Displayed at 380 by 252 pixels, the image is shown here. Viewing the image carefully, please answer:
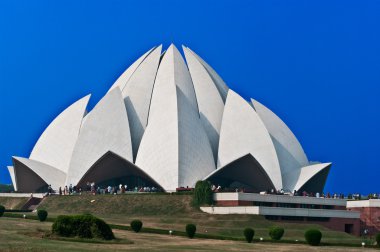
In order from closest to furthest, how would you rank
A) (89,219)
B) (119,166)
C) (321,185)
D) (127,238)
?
(89,219), (127,238), (119,166), (321,185)

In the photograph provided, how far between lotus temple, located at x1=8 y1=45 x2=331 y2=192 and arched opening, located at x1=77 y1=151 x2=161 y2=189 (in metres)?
0.11

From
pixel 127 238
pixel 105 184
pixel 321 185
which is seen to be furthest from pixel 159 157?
pixel 127 238

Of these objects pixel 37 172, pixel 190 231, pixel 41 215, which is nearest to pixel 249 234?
pixel 190 231

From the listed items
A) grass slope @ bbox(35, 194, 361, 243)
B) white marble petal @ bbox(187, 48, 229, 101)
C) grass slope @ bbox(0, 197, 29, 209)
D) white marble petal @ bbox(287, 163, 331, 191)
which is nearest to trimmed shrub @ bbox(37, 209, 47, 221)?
grass slope @ bbox(35, 194, 361, 243)

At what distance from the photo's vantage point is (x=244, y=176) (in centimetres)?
6103

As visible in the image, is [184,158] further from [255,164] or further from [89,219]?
[89,219]

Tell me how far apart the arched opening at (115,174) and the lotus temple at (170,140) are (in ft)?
0.36

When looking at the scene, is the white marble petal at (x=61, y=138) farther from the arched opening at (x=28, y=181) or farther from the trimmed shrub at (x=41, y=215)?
the trimmed shrub at (x=41, y=215)

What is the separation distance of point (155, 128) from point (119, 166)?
5576 millimetres

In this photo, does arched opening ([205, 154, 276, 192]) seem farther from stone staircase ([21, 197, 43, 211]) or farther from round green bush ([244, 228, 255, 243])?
round green bush ([244, 228, 255, 243])

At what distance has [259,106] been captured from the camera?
66625 millimetres

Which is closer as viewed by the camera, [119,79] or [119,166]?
[119,166]

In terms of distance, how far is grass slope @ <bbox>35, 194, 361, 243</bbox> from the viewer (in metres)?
38.4

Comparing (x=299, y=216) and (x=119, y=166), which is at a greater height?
(x=119, y=166)
